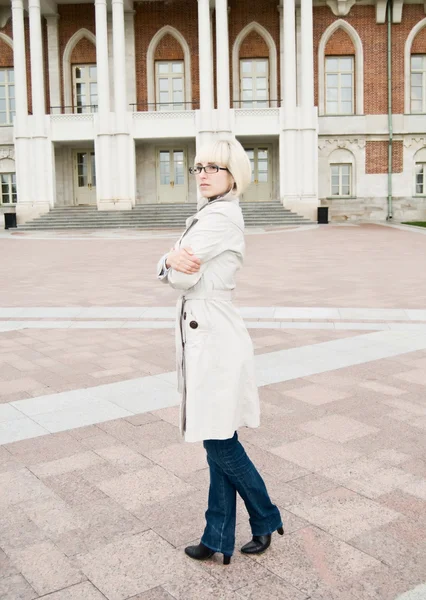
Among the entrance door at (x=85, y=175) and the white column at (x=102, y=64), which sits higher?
the white column at (x=102, y=64)

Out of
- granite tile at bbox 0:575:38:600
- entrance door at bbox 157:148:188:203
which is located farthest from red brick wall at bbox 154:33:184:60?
granite tile at bbox 0:575:38:600

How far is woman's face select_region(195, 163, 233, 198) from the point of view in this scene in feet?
10.1

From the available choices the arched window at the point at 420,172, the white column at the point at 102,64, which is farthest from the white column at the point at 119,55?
the arched window at the point at 420,172

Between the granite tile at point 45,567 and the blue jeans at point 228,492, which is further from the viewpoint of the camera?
the blue jeans at point 228,492

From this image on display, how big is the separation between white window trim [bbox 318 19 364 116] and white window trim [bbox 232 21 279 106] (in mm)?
2369

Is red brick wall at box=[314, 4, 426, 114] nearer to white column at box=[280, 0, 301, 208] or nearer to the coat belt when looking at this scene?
white column at box=[280, 0, 301, 208]

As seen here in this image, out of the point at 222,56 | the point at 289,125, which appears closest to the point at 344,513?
the point at 289,125

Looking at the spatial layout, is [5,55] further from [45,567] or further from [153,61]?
[45,567]

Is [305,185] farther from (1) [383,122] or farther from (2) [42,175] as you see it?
(2) [42,175]

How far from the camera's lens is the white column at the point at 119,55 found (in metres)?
34.2

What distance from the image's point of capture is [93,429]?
4.94 meters

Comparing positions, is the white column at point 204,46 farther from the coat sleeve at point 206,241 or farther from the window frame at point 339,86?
the coat sleeve at point 206,241

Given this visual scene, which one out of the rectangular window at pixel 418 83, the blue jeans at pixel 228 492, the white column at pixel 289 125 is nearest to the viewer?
the blue jeans at pixel 228 492

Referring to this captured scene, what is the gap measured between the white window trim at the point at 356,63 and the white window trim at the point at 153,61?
6877mm
